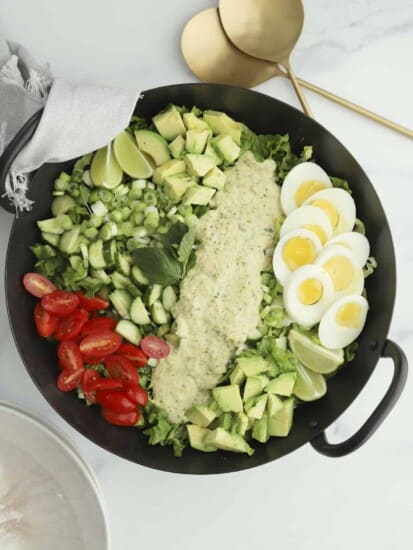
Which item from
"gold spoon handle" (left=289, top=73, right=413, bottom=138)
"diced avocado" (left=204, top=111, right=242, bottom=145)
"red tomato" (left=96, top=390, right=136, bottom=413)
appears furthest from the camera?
"gold spoon handle" (left=289, top=73, right=413, bottom=138)

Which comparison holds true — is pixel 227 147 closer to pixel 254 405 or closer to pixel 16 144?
pixel 16 144

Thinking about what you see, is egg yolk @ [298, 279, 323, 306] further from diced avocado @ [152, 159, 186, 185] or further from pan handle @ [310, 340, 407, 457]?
diced avocado @ [152, 159, 186, 185]

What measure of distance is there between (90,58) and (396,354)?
1136mm

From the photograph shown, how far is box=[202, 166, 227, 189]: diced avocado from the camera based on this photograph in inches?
81.4

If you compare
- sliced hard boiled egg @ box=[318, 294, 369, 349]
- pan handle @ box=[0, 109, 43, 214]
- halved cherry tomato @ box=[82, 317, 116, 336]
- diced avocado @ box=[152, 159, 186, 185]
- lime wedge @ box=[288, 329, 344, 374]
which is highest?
diced avocado @ box=[152, 159, 186, 185]

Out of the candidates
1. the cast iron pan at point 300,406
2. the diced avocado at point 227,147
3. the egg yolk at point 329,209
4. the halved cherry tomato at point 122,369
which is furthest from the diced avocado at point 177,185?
the halved cherry tomato at point 122,369

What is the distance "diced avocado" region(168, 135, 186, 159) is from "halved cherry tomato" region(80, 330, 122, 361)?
1.59 ft

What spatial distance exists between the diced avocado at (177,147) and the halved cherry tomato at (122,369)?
21.0 inches

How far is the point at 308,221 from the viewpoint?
6.73 feet

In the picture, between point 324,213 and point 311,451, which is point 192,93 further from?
point 311,451

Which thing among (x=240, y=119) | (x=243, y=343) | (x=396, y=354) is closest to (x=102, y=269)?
(x=243, y=343)

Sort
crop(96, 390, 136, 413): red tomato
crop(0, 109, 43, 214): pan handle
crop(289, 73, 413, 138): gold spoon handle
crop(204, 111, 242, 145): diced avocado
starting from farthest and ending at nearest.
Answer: crop(289, 73, 413, 138): gold spoon handle < crop(204, 111, 242, 145): diced avocado < crop(96, 390, 136, 413): red tomato < crop(0, 109, 43, 214): pan handle

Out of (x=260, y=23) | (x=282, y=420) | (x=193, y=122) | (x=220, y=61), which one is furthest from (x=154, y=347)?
(x=260, y=23)

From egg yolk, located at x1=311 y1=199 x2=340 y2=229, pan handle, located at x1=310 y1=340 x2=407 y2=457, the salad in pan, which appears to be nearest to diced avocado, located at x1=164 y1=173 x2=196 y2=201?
the salad in pan
